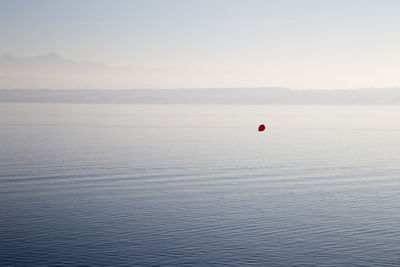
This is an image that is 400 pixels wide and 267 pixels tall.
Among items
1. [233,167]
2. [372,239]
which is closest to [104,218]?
[372,239]

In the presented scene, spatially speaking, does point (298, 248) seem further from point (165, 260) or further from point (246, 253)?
point (165, 260)

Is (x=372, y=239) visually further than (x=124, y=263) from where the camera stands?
Yes

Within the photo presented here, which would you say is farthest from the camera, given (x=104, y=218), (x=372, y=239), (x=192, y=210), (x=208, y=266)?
(x=192, y=210)

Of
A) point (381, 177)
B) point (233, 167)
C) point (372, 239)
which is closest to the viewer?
point (372, 239)

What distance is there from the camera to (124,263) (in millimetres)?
30078

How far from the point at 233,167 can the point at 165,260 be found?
42.3m

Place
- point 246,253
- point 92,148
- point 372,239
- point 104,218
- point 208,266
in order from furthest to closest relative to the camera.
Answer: point 92,148 → point 104,218 → point 372,239 → point 246,253 → point 208,266

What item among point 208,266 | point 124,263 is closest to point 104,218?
point 124,263

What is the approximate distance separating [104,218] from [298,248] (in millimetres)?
15772

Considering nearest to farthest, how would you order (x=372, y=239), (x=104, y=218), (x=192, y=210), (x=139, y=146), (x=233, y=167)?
(x=372, y=239), (x=104, y=218), (x=192, y=210), (x=233, y=167), (x=139, y=146)

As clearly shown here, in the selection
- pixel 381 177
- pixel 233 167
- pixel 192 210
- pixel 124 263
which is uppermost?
pixel 233 167

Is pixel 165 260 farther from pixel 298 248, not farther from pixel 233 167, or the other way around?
pixel 233 167

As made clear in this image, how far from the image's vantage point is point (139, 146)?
10169 centimetres

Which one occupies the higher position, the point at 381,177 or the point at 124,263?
the point at 381,177
